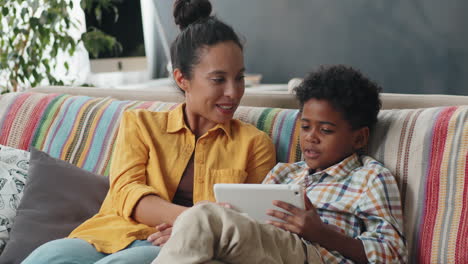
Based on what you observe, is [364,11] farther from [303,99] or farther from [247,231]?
[247,231]

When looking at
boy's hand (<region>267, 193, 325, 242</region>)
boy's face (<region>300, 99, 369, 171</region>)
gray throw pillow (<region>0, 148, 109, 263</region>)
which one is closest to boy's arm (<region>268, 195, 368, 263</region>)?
boy's hand (<region>267, 193, 325, 242</region>)

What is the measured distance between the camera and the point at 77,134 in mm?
2018

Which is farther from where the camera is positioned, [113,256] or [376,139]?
[376,139]

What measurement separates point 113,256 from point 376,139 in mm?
732

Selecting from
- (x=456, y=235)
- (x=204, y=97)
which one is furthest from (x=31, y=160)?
(x=456, y=235)

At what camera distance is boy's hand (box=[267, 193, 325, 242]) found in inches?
50.9

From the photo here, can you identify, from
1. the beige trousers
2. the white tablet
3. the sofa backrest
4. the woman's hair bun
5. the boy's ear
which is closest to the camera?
the beige trousers


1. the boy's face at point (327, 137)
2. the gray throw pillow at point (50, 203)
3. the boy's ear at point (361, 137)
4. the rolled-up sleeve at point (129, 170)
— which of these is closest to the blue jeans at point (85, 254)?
the rolled-up sleeve at point (129, 170)

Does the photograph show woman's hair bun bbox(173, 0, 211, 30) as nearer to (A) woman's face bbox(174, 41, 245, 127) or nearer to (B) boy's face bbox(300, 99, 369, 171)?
(A) woman's face bbox(174, 41, 245, 127)

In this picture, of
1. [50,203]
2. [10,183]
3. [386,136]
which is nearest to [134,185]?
[50,203]

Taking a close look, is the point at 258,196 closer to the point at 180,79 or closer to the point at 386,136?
the point at 386,136

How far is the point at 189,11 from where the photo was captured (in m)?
1.77

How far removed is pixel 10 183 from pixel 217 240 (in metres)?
0.91

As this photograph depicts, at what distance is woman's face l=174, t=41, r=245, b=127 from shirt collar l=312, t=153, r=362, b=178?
0.32 meters
